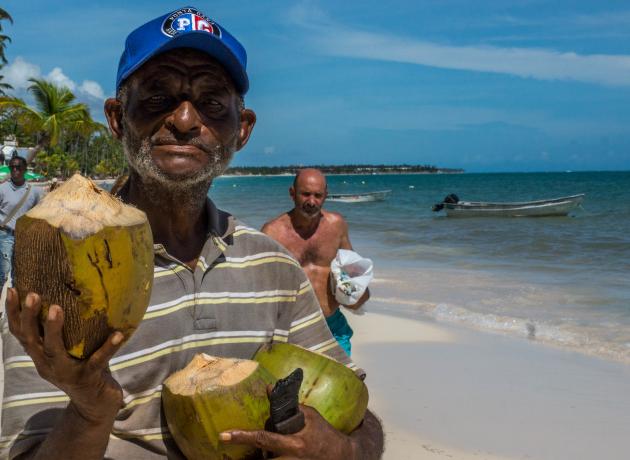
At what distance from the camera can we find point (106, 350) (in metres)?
1.09

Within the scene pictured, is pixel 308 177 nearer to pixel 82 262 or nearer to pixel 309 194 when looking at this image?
pixel 309 194

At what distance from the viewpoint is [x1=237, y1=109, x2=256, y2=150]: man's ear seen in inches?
70.1

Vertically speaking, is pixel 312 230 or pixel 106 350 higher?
pixel 106 350

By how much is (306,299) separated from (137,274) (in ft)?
2.12

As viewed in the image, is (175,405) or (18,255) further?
(175,405)

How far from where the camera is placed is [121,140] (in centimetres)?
168

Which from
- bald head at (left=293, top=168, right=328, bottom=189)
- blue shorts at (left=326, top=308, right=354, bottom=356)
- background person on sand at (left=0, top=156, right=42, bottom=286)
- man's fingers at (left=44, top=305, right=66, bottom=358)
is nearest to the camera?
man's fingers at (left=44, top=305, right=66, bottom=358)

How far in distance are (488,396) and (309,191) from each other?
2.24 meters

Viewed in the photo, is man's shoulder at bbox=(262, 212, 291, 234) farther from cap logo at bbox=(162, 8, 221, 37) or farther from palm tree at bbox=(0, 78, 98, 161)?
palm tree at bbox=(0, 78, 98, 161)

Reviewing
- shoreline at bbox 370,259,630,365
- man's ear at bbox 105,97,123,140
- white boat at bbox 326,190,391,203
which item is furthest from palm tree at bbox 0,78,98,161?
man's ear at bbox 105,97,123,140

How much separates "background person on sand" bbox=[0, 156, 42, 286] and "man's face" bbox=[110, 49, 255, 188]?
5615 mm

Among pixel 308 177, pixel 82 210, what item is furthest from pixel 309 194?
pixel 82 210

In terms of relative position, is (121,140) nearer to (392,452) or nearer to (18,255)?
(18,255)

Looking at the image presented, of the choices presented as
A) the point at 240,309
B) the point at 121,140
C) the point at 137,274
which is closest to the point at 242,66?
the point at 121,140
